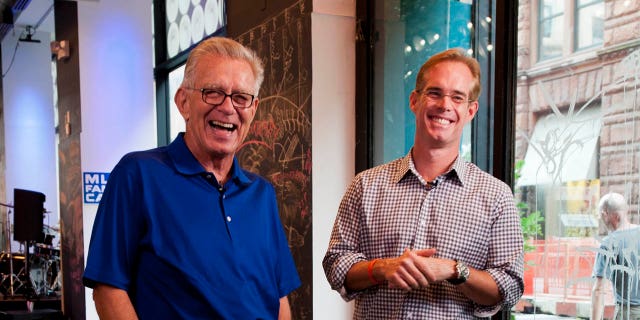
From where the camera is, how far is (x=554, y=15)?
2.74 m

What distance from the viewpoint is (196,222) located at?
1.71 metres

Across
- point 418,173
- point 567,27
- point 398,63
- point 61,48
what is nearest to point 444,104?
point 418,173

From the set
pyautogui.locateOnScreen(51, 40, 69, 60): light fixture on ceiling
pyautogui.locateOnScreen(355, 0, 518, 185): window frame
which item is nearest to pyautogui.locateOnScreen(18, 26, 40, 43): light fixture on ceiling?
pyautogui.locateOnScreen(51, 40, 69, 60): light fixture on ceiling

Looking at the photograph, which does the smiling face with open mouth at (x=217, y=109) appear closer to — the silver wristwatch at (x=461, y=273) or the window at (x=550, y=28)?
the silver wristwatch at (x=461, y=273)

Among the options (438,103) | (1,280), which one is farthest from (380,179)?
(1,280)

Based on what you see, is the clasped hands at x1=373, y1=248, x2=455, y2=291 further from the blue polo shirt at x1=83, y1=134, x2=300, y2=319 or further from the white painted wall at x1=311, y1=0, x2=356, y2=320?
the white painted wall at x1=311, y1=0, x2=356, y2=320

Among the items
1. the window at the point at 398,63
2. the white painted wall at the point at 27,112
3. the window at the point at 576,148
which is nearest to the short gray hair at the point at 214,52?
the window at the point at 576,148

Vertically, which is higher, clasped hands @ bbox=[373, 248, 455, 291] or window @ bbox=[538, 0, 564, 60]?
window @ bbox=[538, 0, 564, 60]

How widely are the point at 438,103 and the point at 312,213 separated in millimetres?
2038

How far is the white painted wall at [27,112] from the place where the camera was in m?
12.6

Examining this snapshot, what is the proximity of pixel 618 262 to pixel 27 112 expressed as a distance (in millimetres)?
12069

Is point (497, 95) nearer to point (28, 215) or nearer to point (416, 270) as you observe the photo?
point (416, 270)

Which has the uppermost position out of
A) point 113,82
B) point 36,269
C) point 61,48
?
point 61,48

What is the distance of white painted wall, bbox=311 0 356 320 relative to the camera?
155 inches
